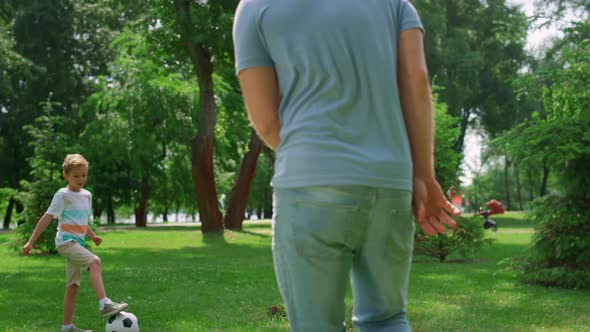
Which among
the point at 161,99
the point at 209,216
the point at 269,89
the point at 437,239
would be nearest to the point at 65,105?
the point at 161,99

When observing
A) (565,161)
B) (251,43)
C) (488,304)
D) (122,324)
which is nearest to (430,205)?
(251,43)

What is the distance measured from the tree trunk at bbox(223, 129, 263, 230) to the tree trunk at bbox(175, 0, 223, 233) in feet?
11.3

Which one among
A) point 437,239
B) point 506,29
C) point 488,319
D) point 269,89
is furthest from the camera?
point 437,239

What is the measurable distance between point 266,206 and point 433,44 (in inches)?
1785

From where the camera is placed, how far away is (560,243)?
10.6 m

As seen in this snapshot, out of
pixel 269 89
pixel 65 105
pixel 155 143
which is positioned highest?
pixel 65 105

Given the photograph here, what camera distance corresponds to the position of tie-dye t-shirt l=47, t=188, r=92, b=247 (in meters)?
6.91

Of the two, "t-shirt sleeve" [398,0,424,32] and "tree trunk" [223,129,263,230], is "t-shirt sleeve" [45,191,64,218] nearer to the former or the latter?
"t-shirt sleeve" [398,0,424,32]

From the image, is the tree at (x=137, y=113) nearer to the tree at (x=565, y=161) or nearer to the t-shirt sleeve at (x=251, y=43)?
the tree at (x=565, y=161)

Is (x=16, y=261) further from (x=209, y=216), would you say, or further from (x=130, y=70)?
(x=130, y=70)

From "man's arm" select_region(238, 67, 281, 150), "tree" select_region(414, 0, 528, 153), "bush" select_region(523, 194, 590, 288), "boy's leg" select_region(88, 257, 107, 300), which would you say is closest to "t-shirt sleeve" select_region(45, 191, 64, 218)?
"boy's leg" select_region(88, 257, 107, 300)

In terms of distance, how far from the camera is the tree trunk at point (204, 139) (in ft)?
78.1

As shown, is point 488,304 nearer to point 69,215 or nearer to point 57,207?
point 69,215

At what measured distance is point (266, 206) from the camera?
252 feet
